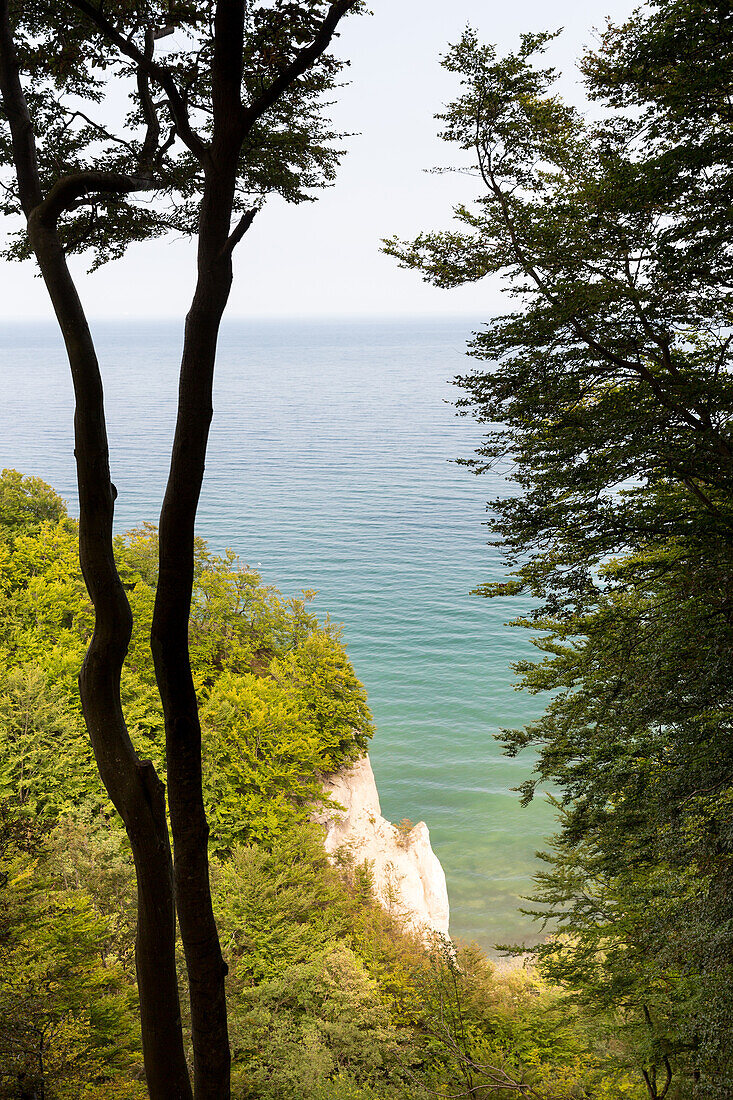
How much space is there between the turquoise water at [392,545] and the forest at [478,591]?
2.14 meters

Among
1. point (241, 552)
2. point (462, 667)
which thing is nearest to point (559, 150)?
point (462, 667)

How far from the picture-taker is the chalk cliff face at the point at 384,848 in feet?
44.6

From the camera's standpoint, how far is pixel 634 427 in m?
6.32

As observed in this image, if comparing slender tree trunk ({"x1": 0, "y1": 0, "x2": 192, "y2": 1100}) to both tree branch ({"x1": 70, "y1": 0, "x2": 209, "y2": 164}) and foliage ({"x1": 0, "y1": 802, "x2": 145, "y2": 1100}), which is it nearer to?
tree branch ({"x1": 70, "y1": 0, "x2": 209, "y2": 164})

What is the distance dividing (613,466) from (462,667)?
21.1 metres

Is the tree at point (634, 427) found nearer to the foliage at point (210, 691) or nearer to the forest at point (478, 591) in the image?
the forest at point (478, 591)

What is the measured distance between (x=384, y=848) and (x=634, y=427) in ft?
35.0

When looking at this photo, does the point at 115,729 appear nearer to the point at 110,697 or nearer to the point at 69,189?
the point at 110,697

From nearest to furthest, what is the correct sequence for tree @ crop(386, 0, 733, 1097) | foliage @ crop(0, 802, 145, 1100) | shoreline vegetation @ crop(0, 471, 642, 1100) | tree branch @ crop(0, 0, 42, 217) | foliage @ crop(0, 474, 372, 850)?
tree branch @ crop(0, 0, 42, 217), foliage @ crop(0, 802, 145, 1100), tree @ crop(386, 0, 733, 1097), shoreline vegetation @ crop(0, 471, 642, 1100), foliage @ crop(0, 474, 372, 850)

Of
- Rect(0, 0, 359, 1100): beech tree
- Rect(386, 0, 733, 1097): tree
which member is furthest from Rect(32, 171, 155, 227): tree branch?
Rect(386, 0, 733, 1097): tree

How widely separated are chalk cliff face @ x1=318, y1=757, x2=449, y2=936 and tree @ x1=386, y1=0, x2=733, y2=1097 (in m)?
5.29

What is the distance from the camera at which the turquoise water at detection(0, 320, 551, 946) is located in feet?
64.4

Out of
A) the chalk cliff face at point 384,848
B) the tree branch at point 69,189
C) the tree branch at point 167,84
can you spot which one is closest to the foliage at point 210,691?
the chalk cliff face at point 384,848

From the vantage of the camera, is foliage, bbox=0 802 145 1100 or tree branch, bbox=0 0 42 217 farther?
foliage, bbox=0 802 145 1100
